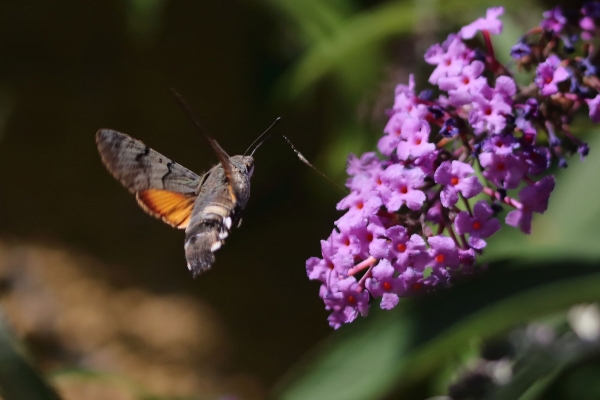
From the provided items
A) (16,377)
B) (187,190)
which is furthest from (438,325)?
(187,190)

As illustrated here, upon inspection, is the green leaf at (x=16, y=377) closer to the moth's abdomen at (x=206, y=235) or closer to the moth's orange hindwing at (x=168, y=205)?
the moth's abdomen at (x=206, y=235)

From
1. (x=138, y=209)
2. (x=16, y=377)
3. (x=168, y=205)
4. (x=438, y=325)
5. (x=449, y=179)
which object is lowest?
(x=438, y=325)

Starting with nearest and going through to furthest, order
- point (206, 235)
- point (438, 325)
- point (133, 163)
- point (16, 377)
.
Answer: point (438, 325), point (16, 377), point (206, 235), point (133, 163)

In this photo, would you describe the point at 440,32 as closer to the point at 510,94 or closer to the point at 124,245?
the point at 510,94

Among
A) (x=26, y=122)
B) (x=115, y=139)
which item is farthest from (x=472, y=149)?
(x=26, y=122)

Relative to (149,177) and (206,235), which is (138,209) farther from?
(206,235)

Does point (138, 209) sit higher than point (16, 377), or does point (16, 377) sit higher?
point (138, 209)

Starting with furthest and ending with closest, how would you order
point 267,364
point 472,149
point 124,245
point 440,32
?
point 124,245 < point 267,364 < point 440,32 < point 472,149

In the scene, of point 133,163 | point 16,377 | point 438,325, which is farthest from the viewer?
point 133,163
